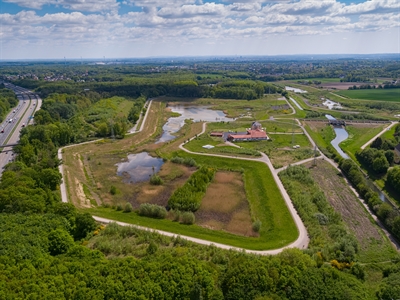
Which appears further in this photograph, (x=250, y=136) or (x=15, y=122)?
(x=15, y=122)

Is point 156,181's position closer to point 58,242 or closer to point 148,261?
point 58,242

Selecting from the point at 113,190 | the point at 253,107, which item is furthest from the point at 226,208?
the point at 253,107

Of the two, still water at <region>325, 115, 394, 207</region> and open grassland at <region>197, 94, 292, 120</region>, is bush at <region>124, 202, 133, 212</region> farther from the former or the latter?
open grassland at <region>197, 94, 292, 120</region>

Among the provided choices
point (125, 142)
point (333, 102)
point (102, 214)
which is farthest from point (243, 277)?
point (333, 102)

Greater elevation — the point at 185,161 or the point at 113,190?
the point at 113,190

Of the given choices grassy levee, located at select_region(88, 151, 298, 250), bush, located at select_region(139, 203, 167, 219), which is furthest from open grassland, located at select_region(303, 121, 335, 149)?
bush, located at select_region(139, 203, 167, 219)
